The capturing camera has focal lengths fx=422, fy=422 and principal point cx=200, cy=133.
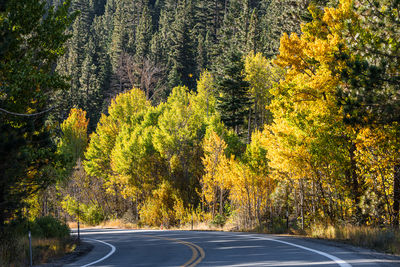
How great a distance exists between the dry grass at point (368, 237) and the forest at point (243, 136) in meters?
1.93

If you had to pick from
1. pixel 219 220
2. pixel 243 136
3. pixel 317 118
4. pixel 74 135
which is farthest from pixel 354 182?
pixel 74 135

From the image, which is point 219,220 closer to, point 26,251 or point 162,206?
point 162,206

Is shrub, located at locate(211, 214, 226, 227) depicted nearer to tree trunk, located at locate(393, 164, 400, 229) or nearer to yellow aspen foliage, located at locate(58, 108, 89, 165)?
tree trunk, located at locate(393, 164, 400, 229)

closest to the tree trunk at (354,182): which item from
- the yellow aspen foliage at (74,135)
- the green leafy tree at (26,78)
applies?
the green leafy tree at (26,78)

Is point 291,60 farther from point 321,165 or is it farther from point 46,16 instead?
point 46,16

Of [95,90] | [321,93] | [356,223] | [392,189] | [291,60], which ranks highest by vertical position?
[95,90]

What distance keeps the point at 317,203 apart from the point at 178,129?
20194 mm

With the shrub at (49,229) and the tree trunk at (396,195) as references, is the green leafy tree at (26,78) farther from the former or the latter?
the tree trunk at (396,195)

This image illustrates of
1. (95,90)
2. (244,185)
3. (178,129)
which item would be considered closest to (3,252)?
(244,185)

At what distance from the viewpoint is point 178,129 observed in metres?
39.9

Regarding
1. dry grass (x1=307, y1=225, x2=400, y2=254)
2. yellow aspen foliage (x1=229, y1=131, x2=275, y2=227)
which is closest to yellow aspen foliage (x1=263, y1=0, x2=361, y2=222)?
dry grass (x1=307, y1=225, x2=400, y2=254)

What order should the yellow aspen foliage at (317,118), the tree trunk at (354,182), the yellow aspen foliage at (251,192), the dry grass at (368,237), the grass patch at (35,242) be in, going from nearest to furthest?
the dry grass at (368,237), the grass patch at (35,242), the yellow aspen foliage at (317,118), the tree trunk at (354,182), the yellow aspen foliage at (251,192)

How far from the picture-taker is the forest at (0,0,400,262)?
13.3 metres

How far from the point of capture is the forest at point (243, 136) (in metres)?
13.3
